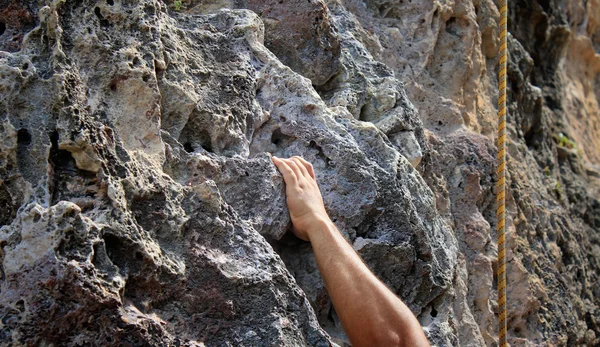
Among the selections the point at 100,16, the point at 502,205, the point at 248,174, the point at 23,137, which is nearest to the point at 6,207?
the point at 23,137

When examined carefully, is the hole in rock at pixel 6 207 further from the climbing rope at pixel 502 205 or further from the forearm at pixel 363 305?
the climbing rope at pixel 502 205

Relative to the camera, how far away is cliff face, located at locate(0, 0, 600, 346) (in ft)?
6.35

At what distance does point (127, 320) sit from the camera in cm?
187

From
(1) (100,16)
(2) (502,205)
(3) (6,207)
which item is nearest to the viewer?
(3) (6,207)

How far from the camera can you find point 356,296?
2.41 metres

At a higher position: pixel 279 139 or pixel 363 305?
pixel 279 139

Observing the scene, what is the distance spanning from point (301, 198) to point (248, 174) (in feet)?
0.68

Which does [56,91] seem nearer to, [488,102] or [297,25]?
[297,25]

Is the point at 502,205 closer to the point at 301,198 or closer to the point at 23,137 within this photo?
the point at 301,198

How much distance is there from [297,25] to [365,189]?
80 cm

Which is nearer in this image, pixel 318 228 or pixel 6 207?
pixel 6 207

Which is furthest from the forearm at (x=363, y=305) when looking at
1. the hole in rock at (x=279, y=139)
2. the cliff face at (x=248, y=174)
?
the hole in rock at (x=279, y=139)

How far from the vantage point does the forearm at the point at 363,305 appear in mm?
2398

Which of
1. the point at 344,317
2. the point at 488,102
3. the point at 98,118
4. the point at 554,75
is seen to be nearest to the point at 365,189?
the point at 344,317
